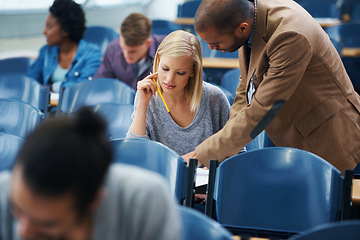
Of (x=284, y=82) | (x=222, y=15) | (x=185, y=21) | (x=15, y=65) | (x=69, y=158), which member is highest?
(x=185, y=21)

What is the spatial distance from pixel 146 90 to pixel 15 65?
8.29ft

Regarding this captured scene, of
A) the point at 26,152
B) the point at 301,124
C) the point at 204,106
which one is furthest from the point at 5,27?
the point at 26,152

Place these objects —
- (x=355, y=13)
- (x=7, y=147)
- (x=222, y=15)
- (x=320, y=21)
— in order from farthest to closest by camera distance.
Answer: (x=355, y=13), (x=320, y=21), (x=7, y=147), (x=222, y=15)

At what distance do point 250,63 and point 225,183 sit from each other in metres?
0.58

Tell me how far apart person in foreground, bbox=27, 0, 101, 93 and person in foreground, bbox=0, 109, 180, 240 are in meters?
3.17

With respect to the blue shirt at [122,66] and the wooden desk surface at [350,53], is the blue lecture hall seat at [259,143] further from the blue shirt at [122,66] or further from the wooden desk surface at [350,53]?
the wooden desk surface at [350,53]

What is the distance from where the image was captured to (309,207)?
1.97 meters

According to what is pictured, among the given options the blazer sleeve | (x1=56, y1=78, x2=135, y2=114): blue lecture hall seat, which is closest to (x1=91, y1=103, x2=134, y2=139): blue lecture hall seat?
(x1=56, y1=78, x2=135, y2=114): blue lecture hall seat

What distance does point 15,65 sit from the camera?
450 centimetres

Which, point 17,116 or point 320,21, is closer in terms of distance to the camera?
point 17,116

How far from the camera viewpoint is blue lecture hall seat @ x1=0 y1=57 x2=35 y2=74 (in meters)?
4.45

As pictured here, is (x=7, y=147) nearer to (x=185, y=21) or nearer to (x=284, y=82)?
(x=284, y=82)

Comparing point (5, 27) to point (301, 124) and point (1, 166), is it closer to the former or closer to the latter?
point (1, 166)

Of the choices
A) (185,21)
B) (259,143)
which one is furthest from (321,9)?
(259,143)
